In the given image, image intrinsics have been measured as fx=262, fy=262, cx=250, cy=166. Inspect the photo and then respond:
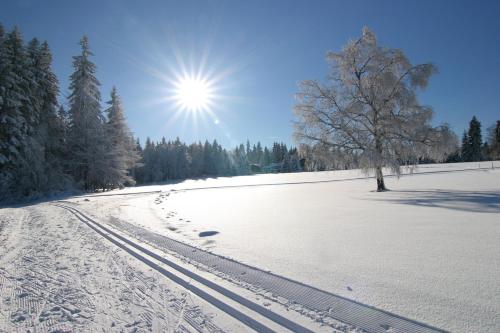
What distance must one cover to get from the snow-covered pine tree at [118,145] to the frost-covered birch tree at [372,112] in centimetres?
2318

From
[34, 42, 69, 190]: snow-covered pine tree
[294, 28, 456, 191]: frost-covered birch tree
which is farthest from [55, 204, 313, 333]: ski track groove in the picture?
[34, 42, 69, 190]: snow-covered pine tree

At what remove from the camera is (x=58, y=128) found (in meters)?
29.1

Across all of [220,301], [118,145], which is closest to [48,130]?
[118,145]

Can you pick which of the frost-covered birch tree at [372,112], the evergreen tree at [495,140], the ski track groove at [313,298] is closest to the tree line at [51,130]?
the frost-covered birch tree at [372,112]

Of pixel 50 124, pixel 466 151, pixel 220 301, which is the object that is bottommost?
pixel 220 301

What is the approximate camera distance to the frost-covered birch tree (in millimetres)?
15891

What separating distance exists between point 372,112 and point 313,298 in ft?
52.8

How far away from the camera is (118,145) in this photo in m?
33.7

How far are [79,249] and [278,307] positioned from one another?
5.11 m

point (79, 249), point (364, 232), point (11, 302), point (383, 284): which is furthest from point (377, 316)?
point (79, 249)

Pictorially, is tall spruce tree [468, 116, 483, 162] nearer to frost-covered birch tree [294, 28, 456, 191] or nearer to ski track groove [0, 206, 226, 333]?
frost-covered birch tree [294, 28, 456, 191]

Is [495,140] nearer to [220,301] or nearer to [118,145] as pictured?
[118,145]

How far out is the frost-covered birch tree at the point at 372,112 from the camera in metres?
15.9

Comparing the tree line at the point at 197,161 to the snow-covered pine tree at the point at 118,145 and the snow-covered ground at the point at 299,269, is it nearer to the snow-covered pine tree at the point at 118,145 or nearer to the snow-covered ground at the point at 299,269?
the snow-covered pine tree at the point at 118,145
